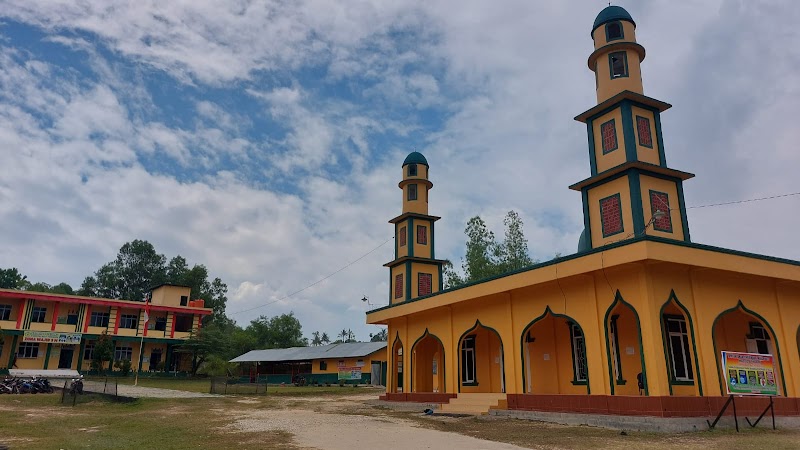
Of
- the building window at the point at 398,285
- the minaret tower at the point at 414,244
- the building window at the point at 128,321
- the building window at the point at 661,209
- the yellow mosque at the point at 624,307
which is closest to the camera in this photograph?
the yellow mosque at the point at 624,307

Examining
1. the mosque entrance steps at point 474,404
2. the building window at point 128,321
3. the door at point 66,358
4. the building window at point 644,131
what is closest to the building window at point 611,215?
the building window at point 644,131

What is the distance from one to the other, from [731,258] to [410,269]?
49.3 ft

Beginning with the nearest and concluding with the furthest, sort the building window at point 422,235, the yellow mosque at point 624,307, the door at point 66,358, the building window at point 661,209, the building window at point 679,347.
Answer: the yellow mosque at point 624,307 → the building window at point 679,347 → the building window at point 661,209 → the building window at point 422,235 → the door at point 66,358

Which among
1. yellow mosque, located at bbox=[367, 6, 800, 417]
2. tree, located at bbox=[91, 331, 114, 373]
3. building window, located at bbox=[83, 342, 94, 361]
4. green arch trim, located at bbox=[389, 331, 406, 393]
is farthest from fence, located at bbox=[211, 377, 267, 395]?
building window, located at bbox=[83, 342, 94, 361]

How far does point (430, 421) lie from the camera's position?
50.5ft

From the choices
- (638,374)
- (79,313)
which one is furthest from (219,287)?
(638,374)

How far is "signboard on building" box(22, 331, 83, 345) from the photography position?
3956 centimetres

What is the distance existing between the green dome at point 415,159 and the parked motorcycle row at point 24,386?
783 inches

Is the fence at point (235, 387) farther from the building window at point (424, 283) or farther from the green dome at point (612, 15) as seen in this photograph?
the green dome at point (612, 15)

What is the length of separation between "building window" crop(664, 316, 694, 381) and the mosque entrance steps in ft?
16.9

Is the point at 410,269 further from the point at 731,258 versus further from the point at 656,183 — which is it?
the point at 731,258

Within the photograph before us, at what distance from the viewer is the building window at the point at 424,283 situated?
26.6m

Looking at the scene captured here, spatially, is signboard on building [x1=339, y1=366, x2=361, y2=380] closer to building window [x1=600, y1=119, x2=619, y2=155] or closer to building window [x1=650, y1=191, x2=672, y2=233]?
building window [x1=600, y1=119, x2=619, y2=155]

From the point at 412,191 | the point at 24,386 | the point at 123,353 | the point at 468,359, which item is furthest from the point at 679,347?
the point at 123,353
